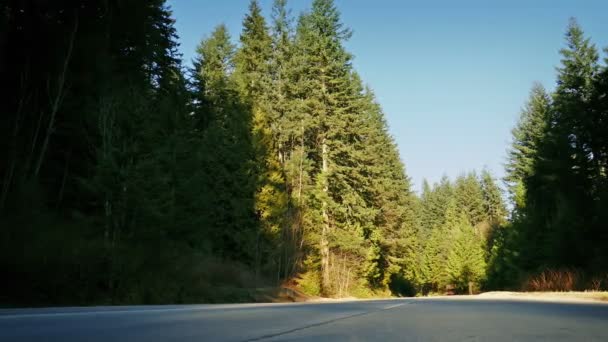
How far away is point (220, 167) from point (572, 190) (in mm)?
25448

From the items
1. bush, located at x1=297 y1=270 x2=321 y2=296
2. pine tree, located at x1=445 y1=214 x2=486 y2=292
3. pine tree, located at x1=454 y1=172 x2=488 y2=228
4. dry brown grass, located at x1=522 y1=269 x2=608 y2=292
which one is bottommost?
bush, located at x1=297 y1=270 x2=321 y2=296

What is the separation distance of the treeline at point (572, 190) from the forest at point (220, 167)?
0.15 m

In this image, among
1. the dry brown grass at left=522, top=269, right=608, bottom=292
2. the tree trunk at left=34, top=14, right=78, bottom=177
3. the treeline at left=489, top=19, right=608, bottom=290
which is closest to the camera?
the tree trunk at left=34, top=14, right=78, bottom=177

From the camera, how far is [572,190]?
1362 inches

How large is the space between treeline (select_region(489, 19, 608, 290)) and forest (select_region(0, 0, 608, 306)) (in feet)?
0.50

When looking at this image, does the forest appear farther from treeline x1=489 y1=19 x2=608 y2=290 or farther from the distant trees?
the distant trees

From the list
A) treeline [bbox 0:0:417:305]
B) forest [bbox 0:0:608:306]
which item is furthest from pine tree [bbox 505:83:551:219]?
treeline [bbox 0:0:417:305]

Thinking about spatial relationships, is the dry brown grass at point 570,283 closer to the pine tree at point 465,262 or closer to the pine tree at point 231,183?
the pine tree at point 231,183

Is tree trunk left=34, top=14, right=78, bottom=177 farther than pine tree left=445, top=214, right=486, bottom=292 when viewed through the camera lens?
No

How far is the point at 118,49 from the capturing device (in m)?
24.2

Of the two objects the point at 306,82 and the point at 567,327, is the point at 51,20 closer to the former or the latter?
the point at 567,327

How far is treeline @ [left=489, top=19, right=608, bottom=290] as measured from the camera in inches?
1140

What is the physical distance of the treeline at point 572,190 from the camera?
29.0 meters

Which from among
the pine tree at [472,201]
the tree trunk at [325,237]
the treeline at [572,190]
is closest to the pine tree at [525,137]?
the treeline at [572,190]
